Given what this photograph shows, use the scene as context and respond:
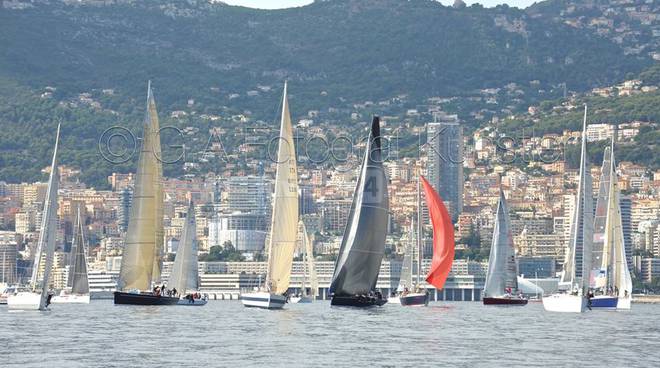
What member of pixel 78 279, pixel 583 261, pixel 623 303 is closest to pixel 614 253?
pixel 623 303

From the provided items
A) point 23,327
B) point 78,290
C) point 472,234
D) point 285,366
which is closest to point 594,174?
point 472,234

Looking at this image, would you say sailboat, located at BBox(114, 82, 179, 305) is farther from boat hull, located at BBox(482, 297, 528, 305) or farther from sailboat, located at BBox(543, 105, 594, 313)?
boat hull, located at BBox(482, 297, 528, 305)

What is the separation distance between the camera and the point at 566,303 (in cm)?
7675

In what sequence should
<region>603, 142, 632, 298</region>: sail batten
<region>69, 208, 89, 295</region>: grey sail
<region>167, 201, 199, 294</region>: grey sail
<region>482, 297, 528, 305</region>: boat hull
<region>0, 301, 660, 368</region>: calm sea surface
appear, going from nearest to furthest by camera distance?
<region>0, 301, 660, 368</region>: calm sea surface → <region>603, 142, 632, 298</region>: sail batten → <region>167, 201, 199, 294</region>: grey sail → <region>482, 297, 528, 305</region>: boat hull → <region>69, 208, 89, 295</region>: grey sail

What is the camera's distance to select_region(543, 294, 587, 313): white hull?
247ft

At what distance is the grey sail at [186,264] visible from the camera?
308ft

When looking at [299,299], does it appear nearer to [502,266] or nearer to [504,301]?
[504,301]

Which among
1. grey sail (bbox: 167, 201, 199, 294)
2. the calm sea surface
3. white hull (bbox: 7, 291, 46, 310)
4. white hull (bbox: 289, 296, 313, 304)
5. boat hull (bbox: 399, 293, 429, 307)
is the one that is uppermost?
grey sail (bbox: 167, 201, 199, 294)

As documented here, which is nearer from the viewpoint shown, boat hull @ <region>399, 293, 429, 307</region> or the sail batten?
the sail batten

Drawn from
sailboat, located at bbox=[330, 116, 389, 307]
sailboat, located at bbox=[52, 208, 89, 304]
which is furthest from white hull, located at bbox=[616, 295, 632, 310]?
sailboat, located at bbox=[52, 208, 89, 304]

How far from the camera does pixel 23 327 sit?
62.4 metres

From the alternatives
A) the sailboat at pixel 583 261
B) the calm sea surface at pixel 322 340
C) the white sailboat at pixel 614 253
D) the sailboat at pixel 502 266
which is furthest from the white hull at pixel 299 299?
the calm sea surface at pixel 322 340

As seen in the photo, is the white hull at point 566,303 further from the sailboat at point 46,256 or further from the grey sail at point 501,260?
the sailboat at point 46,256

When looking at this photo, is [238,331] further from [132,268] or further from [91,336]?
[132,268]
